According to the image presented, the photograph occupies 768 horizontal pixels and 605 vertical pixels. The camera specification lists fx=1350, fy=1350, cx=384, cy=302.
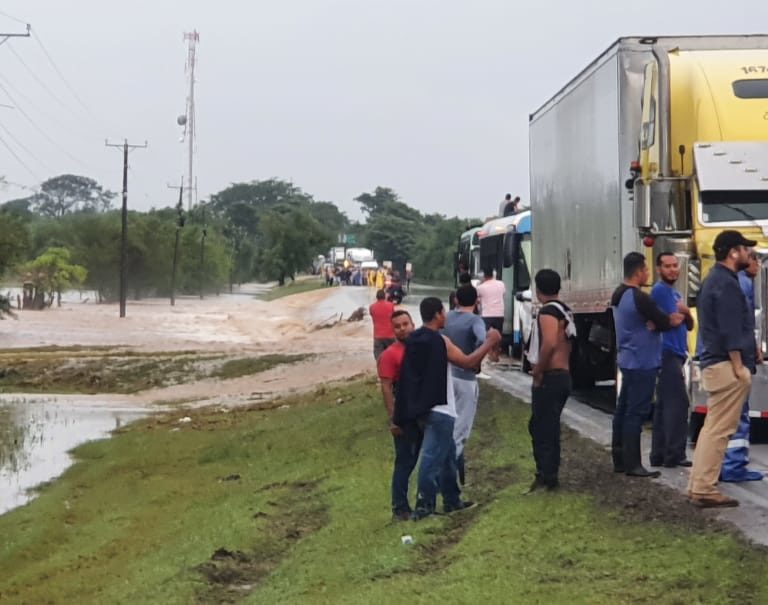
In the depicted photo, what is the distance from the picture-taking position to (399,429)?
33.6 feet

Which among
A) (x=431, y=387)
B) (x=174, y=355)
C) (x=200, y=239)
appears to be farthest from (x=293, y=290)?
(x=431, y=387)

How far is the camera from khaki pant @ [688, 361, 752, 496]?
957cm

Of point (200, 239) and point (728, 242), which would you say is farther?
point (200, 239)

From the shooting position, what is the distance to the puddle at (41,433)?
19047 millimetres

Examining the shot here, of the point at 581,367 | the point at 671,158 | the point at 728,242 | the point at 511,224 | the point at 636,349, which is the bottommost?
the point at 581,367

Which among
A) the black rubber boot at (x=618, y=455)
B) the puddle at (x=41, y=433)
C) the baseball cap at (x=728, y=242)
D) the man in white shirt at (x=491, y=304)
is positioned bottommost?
the puddle at (x=41, y=433)

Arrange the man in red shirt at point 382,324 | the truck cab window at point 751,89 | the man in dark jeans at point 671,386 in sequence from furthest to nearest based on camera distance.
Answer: the man in red shirt at point 382,324
the truck cab window at point 751,89
the man in dark jeans at point 671,386

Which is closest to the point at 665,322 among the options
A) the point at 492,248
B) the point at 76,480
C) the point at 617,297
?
the point at 617,297

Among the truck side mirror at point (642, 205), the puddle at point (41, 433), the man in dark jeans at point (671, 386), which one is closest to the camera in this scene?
the man in dark jeans at point (671, 386)

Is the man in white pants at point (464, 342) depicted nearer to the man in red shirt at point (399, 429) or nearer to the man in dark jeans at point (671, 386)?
the man in red shirt at point (399, 429)

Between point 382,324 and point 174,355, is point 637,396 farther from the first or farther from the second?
point 174,355

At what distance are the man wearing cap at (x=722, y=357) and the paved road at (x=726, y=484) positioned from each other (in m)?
0.25

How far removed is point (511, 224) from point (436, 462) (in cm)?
1686

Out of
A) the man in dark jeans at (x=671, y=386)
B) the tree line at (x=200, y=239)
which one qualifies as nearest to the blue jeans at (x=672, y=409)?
the man in dark jeans at (x=671, y=386)
